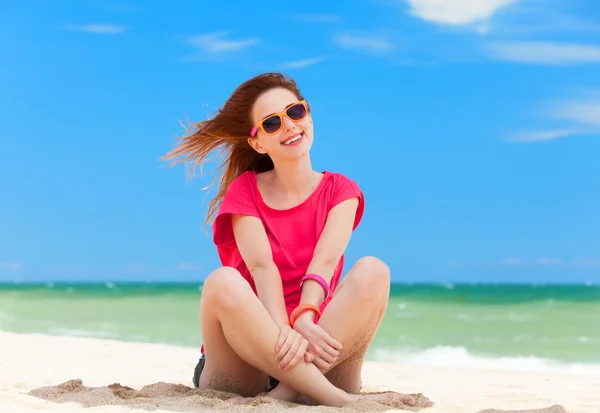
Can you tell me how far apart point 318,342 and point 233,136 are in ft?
4.14

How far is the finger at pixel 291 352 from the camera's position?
125 inches

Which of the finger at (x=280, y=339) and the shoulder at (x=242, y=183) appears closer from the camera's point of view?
the finger at (x=280, y=339)

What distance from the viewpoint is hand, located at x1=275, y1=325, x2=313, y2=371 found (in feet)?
10.4

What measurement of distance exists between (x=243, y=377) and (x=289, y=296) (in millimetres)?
448

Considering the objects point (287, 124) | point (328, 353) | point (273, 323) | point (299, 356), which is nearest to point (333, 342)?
point (328, 353)

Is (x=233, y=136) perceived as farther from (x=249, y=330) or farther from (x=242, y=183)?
(x=249, y=330)

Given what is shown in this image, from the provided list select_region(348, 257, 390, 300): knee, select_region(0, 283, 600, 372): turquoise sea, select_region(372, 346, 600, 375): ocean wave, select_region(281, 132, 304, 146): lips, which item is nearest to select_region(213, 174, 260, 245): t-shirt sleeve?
select_region(281, 132, 304, 146): lips

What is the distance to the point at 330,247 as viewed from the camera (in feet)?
11.5

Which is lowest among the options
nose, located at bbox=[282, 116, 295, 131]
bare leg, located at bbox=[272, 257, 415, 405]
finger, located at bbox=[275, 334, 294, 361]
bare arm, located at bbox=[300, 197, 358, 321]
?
finger, located at bbox=[275, 334, 294, 361]

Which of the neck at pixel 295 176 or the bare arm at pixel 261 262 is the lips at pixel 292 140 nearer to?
the neck at pixel 295 176

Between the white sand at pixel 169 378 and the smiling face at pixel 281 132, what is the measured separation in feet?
4.12

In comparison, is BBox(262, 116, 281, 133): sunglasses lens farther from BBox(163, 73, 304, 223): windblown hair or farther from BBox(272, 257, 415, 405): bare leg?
BBox(272, 257, 415, 405): bare leg

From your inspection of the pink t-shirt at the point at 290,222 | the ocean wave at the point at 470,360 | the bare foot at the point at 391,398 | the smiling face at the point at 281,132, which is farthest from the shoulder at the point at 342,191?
the ocean wave at the point at 470,360

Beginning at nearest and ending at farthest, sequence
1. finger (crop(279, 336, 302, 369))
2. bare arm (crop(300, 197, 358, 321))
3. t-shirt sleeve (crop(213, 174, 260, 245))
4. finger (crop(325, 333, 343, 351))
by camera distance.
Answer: finger (crop(279, 336, 302, 369))
finger (crop(325, 333, 343, 351))
bare arm (crop(300, 197, 358, 321))
t-shirt sleeve (crop(213, 174, 260, 245))
